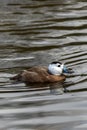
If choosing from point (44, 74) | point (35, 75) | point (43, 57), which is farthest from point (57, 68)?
point (43, 57)

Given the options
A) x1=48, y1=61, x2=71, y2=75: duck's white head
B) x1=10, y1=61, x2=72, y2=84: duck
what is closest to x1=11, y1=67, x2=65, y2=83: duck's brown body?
x1=10, y1=61, x2=72, y2=84: duck

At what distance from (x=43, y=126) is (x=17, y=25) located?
32.1ft

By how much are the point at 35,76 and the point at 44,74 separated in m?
0.22

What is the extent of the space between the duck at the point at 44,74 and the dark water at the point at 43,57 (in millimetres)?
214

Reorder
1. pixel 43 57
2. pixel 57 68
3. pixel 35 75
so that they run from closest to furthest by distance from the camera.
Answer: pixel 35 75
pixel 57 68
pixel 43 57

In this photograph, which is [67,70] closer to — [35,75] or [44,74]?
[44,74]

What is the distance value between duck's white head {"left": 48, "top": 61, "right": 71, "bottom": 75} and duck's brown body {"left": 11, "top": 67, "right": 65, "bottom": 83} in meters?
0.13

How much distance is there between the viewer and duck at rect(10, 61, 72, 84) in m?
14.2

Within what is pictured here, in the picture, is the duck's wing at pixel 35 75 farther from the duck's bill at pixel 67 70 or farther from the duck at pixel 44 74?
the duck's bill at pixel 67 70

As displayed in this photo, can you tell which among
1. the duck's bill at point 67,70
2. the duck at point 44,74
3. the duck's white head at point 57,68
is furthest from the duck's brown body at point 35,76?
the duck's bill at point 67,70

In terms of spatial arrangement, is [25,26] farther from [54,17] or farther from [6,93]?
[6,93]

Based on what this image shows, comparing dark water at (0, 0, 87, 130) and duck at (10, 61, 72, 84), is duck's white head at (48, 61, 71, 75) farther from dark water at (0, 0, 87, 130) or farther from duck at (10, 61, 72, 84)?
dark water at (0, 0, 87, 130)

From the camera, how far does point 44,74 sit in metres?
14.3

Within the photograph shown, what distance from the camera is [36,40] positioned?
1814 centimetres
